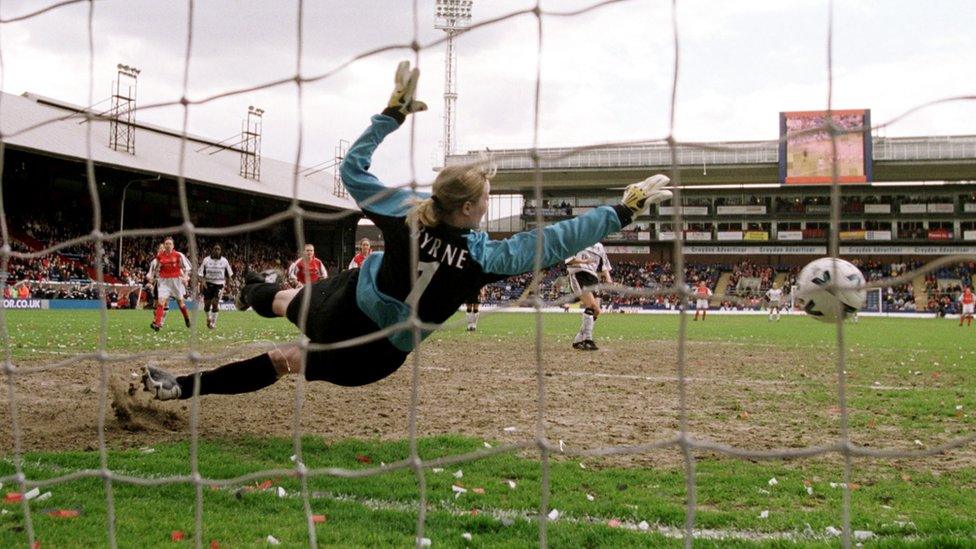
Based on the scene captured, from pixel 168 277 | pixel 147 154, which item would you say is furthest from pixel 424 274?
pixel 147 154

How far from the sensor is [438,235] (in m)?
3.46

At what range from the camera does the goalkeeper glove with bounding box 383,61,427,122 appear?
11.7 feet

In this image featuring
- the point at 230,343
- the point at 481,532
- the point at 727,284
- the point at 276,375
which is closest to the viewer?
the point at 481,532

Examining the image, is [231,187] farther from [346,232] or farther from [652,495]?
[652,495]

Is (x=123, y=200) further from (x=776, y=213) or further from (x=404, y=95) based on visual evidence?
(x=776, y=213)

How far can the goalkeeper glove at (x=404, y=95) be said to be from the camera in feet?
11.7

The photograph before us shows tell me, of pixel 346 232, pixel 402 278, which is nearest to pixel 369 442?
pixel 402 278

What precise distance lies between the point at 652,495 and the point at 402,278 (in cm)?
156

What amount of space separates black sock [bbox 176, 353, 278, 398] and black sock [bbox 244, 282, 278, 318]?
0.28m

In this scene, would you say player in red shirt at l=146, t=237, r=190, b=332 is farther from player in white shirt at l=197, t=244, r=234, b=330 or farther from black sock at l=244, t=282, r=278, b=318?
black sock at l=244, t=282, r=278, b=318

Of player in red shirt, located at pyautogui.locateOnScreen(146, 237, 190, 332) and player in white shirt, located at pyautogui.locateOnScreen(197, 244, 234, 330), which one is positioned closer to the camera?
player in red shirt, located at pyautogui.locateOnScreen(146, 237, 190, 332)

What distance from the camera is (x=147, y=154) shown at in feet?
110

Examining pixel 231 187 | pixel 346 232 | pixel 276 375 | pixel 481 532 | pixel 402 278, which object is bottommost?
pixel 481 532

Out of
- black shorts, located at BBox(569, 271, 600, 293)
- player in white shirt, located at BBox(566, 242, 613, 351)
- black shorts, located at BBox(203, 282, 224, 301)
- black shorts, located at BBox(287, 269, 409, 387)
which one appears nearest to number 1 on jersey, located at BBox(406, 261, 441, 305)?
black shorts, located at BBox(287, 269, 409, 387)
